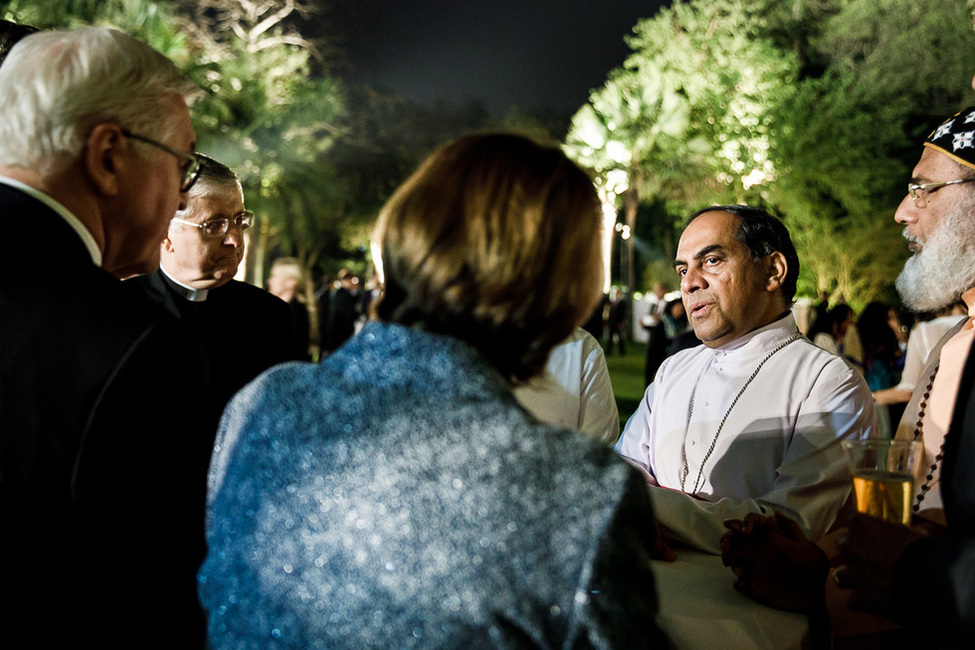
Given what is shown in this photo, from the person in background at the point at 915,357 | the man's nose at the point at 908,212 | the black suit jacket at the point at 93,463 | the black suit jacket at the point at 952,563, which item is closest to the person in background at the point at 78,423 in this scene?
the black suit jacket at the point at 93,463

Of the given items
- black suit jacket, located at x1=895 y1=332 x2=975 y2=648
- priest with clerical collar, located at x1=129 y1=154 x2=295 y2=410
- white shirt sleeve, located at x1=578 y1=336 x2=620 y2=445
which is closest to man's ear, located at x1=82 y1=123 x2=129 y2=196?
priest with clerical collar, located at x1=129 y1=154 x2=295 y2=410

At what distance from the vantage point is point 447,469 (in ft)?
4.18

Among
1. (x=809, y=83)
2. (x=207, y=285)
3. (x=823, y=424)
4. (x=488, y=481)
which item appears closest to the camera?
(x=488, y=481)

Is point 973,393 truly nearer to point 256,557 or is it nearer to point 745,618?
point 745,618

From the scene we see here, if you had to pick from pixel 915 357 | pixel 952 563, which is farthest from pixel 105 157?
pixel 915 357

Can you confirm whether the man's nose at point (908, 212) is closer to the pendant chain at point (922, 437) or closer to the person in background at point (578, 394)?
the pendant chain at point (922, 437)

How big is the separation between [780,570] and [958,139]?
163 cm

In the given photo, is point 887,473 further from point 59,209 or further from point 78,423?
point 59,209

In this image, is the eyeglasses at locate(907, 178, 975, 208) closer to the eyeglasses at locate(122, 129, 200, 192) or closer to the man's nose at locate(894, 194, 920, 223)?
the man's nose at locate(894, 194, 920, 223)

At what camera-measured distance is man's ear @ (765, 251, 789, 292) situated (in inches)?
126

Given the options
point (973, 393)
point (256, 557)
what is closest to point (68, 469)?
point (256, 557)

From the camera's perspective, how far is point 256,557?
1376 mm

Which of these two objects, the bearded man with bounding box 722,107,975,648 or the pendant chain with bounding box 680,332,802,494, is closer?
the bearded man with bounding box 722,107,975,648

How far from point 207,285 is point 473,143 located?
2.64 meters
